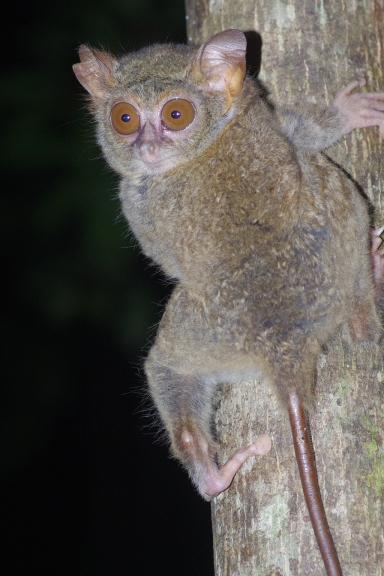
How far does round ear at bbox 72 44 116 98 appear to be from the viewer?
319 centimetres

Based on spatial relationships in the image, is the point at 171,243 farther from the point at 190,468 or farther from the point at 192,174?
the point at 190,468

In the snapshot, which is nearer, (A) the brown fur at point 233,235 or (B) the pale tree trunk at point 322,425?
(B) the pale tree trunk at point 322,425

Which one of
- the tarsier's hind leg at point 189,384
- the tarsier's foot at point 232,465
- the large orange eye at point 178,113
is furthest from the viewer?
the large orange eye at point 178,113

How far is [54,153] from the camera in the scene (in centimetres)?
539

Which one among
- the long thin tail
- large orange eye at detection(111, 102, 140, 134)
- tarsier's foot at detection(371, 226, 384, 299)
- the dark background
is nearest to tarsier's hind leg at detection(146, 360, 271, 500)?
the long thin tail

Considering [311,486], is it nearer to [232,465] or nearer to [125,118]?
[232,465]

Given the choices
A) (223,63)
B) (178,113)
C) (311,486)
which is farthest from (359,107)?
(311,486)

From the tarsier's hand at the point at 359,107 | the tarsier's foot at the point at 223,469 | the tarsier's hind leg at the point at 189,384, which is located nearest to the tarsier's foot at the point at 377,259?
the tarsier's hand at the point at 359,107

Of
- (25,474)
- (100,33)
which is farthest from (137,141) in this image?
(25,474)

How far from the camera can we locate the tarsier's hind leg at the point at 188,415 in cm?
285

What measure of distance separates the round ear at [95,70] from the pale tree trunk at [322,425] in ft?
2.34

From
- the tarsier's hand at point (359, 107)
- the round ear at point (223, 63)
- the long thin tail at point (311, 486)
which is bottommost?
the long thin tail at point (311, 486)

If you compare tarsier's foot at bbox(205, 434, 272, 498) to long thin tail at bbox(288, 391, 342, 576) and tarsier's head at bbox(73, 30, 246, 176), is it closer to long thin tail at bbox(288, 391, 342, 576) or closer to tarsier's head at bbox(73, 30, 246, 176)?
long thin tail at bbox(288, 391, 342, 576)

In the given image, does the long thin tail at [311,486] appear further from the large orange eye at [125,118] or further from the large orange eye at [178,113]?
the large orange eye at [125,118]
